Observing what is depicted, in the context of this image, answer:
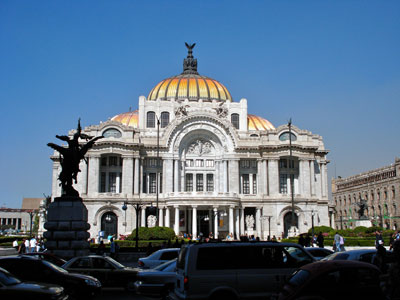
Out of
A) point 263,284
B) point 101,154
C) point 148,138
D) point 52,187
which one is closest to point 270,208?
point 148,138

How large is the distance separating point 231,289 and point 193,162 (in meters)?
55.9

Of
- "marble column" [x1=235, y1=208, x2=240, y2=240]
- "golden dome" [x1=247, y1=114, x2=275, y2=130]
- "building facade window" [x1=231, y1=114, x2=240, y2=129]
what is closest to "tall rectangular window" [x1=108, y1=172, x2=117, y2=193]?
"marble column" [x1=235, y1=208, x2=240, y2=240]

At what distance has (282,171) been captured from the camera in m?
70.2

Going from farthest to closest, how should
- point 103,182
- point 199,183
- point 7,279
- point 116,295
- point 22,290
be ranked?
point 199,183 → point 103,182 → point 116,295 → point 7,279 → point 22,290

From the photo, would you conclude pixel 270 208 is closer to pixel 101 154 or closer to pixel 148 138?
pixel 148 138

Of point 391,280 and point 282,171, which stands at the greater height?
point 282,171

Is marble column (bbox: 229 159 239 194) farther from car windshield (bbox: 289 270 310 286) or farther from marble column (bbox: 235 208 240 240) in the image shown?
car windshield (bbox: 289 270 310 286)

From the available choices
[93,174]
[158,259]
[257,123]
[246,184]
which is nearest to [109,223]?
[93,174]

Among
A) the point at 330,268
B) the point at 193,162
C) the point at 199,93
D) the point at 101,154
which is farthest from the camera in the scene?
the point at 199,93

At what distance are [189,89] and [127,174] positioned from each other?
20049 millimetres

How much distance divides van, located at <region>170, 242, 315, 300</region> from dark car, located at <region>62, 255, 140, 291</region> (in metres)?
5.87

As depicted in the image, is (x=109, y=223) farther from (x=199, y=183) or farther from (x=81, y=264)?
(x=81, y=264)

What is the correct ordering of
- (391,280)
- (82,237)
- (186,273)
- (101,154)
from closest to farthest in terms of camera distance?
(391,280), (186,273), (82,237), (101,154)

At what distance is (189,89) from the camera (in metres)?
78.2
